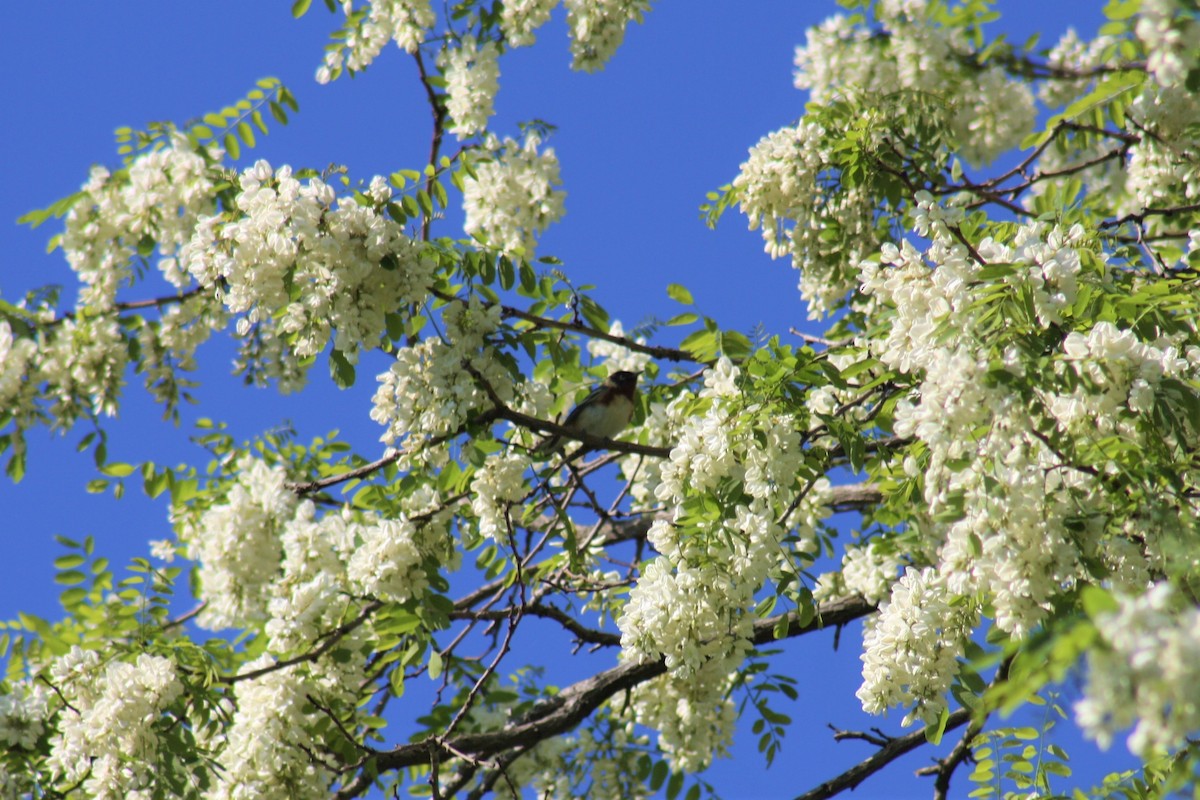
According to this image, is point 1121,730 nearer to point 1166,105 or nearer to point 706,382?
point 706,382

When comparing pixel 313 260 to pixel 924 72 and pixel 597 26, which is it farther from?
pixel 924 72

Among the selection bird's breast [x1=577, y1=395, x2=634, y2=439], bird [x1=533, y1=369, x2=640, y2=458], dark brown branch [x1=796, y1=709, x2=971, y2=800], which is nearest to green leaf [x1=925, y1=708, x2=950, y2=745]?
dark brown branch [x1=796, y1=709, x2=971, y2=800]

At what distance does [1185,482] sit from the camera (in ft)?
10.5

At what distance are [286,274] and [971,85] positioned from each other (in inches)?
216

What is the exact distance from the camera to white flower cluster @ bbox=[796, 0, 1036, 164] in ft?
23.6

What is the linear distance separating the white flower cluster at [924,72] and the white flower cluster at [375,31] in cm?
247

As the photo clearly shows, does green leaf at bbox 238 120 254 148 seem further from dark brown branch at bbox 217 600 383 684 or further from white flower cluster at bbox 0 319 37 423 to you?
dark brown branch at bbox 217 600 383 684

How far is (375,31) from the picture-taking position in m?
6.59

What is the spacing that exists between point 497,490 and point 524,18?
11.0ft

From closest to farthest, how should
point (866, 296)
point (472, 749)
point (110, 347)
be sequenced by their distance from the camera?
point (472, 749)
point (866, 296)
point (110, 347)

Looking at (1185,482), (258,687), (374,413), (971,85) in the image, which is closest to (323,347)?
(374,413)

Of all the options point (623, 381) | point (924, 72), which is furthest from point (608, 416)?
point (924, 72)

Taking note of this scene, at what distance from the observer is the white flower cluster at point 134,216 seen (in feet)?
21.0

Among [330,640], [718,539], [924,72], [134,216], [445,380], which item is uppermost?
[134,216]
